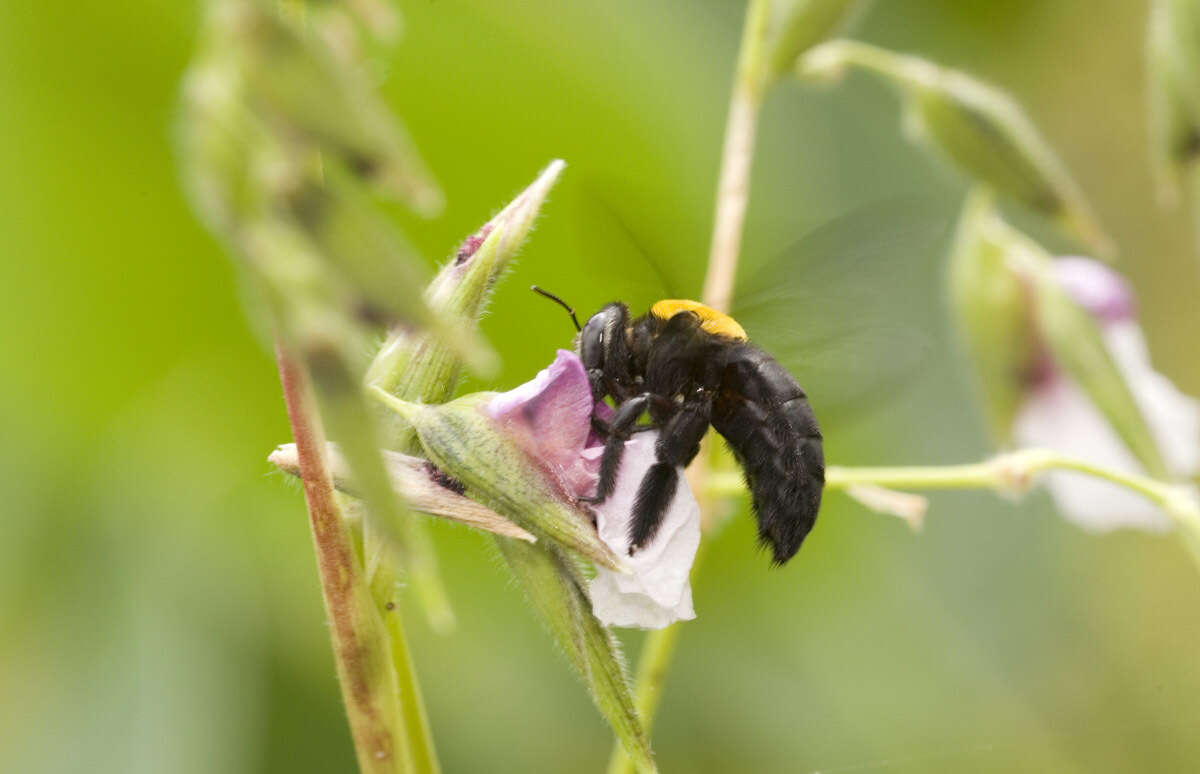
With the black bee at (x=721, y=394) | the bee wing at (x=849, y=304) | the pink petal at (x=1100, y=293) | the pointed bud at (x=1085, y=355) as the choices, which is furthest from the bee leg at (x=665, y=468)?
the pink petal at (x=1100, y=293)

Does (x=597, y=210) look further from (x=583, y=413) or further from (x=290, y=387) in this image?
(x=290, y=387)

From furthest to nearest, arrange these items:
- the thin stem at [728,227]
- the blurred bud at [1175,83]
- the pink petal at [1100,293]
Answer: the pink petal at [1100,293] < the blurred bud at [1175,83] < the thin stem at [728,227]

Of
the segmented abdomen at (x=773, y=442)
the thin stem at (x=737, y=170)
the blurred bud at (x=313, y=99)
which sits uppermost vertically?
the blurred bud at (x=313, y=99)

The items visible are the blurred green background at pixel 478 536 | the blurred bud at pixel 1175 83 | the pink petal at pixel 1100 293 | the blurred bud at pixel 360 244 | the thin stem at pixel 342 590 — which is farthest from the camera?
the blurred green background at pixel 478 536

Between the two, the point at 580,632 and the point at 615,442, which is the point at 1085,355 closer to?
the point at 615,442

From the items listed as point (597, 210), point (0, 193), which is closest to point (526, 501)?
point (597, 210)

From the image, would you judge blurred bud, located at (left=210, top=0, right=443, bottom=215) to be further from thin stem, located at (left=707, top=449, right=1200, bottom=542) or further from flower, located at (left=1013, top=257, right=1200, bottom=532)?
flower, located at (left=1013, top=257, right=1200, bottom=532)

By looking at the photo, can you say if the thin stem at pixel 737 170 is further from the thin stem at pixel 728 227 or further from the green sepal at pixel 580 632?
the green sepal at pixel 580 632
